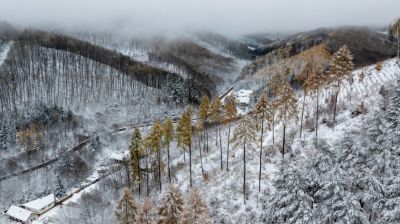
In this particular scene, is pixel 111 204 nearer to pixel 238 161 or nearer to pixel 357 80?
pixel 238 161

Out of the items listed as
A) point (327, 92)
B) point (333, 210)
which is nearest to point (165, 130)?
point (333, 210)

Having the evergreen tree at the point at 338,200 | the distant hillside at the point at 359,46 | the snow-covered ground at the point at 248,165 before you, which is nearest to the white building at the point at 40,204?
the snow-covered ground at the point at 248,165

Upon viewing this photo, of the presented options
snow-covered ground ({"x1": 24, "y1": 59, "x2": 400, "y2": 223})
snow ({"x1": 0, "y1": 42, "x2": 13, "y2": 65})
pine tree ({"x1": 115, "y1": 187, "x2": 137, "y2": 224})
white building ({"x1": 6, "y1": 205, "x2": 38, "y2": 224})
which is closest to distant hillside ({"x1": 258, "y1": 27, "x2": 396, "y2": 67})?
snow-covered ground ({"x1": 24, "y1": 59, "x2": 400, "y2": 223})

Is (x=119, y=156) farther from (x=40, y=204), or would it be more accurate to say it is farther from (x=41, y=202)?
(x=40, y=204)

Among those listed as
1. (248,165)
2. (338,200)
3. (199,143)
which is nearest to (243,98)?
(199,143)

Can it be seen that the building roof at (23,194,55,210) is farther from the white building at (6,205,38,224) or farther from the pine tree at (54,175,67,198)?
the white building at (6,205,38,224)

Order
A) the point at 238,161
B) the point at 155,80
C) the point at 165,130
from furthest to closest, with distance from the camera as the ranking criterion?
the point at 155,80 → the point at 238,161 → the point at 165,130

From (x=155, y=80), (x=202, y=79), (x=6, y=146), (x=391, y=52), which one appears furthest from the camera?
(x=202, y=79)

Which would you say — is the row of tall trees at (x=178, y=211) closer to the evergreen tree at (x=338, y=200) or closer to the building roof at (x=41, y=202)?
the evergreen tree at (x=338, y=200)
